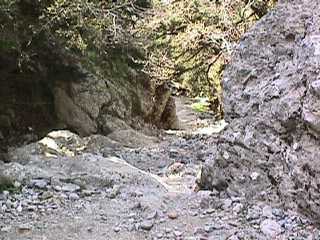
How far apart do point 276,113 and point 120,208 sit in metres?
1.68

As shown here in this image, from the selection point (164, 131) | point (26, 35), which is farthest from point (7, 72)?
point (164, 131)

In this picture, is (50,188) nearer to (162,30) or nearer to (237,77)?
(237,77)

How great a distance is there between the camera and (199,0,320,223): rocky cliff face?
4.30 metres

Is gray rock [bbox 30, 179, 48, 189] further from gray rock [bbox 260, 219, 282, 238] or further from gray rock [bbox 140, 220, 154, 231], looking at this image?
gray rock [bbox 260, 219, 282, 238]

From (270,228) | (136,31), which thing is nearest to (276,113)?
(270,228)

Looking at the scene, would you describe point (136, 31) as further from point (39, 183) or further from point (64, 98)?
point (39, 183)

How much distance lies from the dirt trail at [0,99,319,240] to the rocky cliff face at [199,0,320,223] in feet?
0.66

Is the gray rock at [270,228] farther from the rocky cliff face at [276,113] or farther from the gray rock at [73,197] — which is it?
the gray rock at [73,197]

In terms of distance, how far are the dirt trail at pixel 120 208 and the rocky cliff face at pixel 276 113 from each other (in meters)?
0.20

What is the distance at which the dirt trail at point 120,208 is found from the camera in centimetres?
430

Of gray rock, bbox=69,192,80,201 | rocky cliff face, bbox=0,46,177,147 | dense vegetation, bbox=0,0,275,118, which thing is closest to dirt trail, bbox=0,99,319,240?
gray rock, bbox=69,192,80,201

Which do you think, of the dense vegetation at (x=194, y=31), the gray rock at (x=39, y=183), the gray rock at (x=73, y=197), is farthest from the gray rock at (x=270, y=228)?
the dense vegetation at (x=194, y=31)

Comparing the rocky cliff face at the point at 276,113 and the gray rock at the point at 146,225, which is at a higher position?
the rocky cliff face at the point at 276,113

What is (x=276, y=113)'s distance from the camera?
479cm
